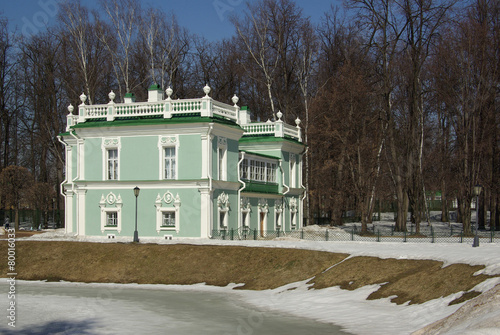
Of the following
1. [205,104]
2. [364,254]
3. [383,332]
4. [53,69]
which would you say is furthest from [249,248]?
[53,69]

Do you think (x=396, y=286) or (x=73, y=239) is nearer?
(x=396, y=286)

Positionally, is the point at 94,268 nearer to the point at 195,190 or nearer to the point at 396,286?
the point at 195,190

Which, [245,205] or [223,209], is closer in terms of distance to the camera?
[223,209]

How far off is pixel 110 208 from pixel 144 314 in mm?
17837

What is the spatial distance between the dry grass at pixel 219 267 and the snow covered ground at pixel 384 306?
613mm

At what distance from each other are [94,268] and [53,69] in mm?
33015

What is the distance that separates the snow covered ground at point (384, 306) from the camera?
16016 mm

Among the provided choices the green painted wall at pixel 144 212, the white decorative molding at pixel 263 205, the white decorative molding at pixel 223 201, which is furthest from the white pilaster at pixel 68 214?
the white decorative molding at pixel 263 205

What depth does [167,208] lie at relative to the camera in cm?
3862

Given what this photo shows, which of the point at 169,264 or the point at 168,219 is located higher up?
the point at 168,219

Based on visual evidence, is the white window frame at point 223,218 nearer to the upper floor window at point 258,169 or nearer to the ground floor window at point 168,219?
the ground floor window at point 168,219

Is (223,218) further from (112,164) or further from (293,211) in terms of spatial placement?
(293,211)

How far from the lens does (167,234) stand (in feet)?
126

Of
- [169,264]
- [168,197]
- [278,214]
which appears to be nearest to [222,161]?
[168,197]
